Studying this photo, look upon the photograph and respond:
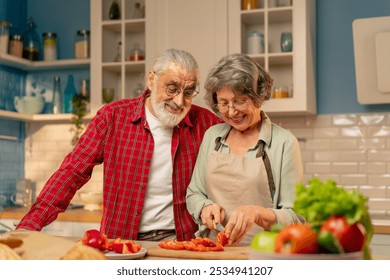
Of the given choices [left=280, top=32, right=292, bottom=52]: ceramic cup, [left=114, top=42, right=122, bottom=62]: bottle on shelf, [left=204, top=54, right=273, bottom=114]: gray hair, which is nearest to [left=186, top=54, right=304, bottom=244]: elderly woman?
[left=204, top=54, right=273, bottom=114]: gray hair

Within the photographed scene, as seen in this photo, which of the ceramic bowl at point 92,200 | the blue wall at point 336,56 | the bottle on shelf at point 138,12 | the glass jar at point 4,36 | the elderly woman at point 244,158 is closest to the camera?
the elderly woman at point 244,158

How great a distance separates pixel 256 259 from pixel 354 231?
7.2 inches

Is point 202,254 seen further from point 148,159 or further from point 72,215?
point 72,215

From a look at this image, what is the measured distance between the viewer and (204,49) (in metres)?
3.82

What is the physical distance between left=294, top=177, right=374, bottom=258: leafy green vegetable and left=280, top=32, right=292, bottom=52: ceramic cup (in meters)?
2.79

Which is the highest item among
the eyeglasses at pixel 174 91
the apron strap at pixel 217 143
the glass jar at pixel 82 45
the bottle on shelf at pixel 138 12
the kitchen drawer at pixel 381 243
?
the bottle on shelf at pixel 138 12

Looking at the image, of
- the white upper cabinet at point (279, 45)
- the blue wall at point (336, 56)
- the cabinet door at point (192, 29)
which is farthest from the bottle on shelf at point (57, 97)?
the blue wall at point (336, 56)

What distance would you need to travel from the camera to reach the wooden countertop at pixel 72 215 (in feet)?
12.1

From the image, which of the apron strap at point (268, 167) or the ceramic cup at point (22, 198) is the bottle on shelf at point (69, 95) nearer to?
the ceramic cup at point (22, 198)

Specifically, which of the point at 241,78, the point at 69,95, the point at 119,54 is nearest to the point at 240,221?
the point at 241,78

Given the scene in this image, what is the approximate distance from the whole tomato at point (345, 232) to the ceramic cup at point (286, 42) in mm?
2822

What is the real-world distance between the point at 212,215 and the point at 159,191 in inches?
16.6

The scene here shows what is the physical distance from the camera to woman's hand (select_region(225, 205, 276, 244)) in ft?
5.96
